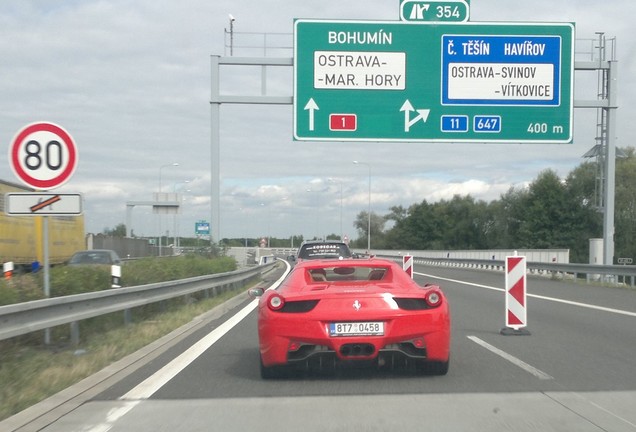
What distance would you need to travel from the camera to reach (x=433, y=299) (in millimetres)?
7660

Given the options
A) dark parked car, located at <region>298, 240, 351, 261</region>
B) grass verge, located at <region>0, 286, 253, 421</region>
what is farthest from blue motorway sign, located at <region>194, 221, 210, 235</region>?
grass verge, located at <region>0, 286, 253, 421</region>

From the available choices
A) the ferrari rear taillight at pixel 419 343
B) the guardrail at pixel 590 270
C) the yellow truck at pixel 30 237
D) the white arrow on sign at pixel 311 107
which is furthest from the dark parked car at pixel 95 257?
the ferrari rear taillight at pixel 419 343

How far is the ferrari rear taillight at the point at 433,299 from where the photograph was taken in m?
7.62

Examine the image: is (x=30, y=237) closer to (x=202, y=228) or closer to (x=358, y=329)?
(x=202, y=228)

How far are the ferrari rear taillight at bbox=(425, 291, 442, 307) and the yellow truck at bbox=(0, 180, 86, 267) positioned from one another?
697 inches

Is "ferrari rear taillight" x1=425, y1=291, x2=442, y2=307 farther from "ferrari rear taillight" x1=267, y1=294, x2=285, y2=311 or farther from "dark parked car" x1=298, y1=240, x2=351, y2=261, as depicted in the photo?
"dark parked car" x1=298, y1=240, x2=351, y2=261

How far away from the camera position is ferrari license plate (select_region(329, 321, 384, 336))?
7.36 metres

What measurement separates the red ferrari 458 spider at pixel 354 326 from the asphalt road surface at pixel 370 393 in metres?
0.31

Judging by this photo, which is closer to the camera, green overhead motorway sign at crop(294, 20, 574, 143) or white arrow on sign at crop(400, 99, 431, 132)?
green overhead motorway sign at crop(294, 20, 574, 143)

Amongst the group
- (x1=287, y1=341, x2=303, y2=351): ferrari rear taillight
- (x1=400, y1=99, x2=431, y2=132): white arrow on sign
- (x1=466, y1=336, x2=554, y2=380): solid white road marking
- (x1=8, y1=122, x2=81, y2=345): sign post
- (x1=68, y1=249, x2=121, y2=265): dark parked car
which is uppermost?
(x1=400, y1=99, x2=431, y2=132): white arrow on sign

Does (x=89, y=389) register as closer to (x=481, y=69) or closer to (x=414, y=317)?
(x=414, y=317)

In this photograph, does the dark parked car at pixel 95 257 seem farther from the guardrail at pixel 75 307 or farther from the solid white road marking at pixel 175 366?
the solid white road marking at pixel 175 366

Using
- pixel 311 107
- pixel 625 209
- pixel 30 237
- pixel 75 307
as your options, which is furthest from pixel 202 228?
pixel 625 209

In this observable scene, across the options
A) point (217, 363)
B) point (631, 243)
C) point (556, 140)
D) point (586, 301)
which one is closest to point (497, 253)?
point (631, 243)
